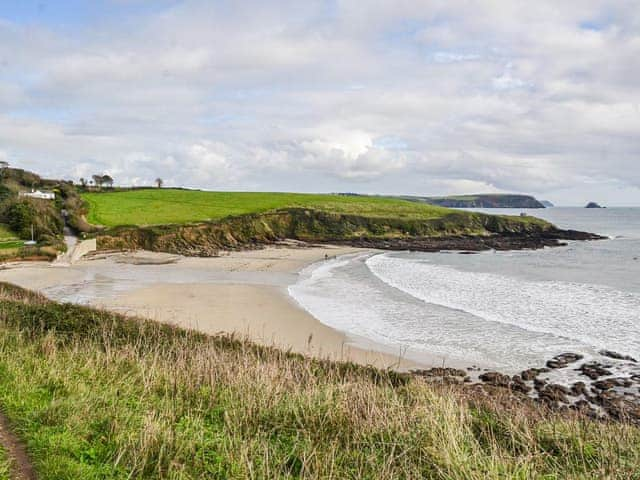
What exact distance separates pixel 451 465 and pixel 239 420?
3.25 m

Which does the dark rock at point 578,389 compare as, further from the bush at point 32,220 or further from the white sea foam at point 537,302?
the bush at point 32,220

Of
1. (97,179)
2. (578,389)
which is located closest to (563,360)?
(578,389)

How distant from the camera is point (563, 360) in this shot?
650 inches

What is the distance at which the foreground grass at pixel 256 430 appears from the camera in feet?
19.8

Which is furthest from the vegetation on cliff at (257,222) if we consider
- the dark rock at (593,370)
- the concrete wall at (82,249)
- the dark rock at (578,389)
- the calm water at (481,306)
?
the dark rock at (578,389)

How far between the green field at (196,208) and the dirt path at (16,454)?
49580mm

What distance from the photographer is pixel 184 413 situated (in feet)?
25.5

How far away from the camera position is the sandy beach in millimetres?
18406

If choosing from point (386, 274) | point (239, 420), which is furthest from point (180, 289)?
point (239, 420)

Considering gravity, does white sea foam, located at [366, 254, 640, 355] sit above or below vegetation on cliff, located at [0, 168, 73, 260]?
below

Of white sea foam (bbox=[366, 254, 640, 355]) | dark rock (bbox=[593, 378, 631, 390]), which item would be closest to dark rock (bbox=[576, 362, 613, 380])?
dark rock (bbox=[593, 378, 631, 390])

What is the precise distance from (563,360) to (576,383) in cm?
235

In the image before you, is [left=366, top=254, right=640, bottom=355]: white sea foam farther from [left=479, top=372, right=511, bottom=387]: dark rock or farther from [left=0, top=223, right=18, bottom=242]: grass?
[left=0, top=223, right=18, bottom=242]: grass

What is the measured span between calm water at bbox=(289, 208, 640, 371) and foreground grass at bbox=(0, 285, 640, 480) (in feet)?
28.0
